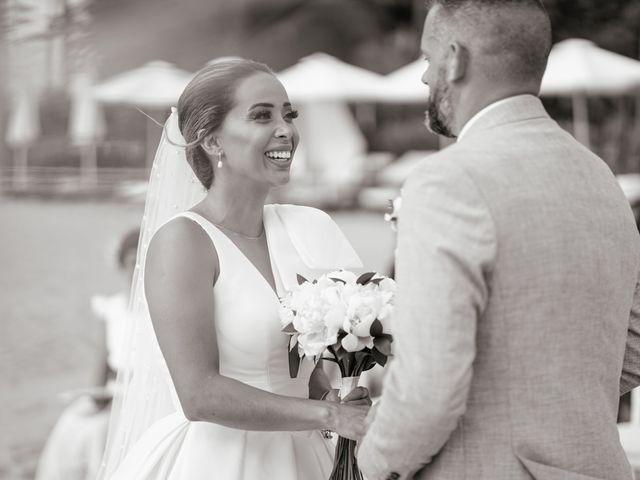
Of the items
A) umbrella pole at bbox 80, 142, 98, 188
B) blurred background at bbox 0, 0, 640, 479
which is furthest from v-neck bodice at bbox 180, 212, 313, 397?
umbrella pole at bbox 80, 142, 98, 188

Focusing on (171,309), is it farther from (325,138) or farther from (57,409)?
(325,138)

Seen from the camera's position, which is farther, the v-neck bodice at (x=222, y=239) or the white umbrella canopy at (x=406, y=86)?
the white umbrella canopy at (x=406, y=86)

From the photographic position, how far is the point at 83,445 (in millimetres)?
4930

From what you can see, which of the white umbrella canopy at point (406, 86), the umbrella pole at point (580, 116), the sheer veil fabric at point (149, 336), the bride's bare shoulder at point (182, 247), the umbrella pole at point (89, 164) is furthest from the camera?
the umbrella pole at point (580, 116)

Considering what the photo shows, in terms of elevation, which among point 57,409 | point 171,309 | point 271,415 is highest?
point 171,309

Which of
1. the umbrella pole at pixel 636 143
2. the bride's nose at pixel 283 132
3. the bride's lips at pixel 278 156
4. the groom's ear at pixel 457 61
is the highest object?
the groom's ear at pixel 457 61

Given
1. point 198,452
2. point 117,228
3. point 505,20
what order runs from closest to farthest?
point 505,20, point 198,452, point 117,228

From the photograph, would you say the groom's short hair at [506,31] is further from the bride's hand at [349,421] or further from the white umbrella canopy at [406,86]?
the white umbrella canopy at [406,86]

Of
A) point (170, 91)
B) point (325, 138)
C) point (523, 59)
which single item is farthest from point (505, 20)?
point (325, 138)

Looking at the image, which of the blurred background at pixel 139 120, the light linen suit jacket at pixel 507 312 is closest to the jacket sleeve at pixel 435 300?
the light linen suit jacket at pixel 507 312

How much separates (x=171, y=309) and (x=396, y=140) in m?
8.44

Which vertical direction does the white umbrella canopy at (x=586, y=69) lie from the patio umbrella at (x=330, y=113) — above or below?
above

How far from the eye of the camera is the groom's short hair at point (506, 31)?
5.98ft

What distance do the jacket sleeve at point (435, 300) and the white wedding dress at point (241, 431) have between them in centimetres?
81
